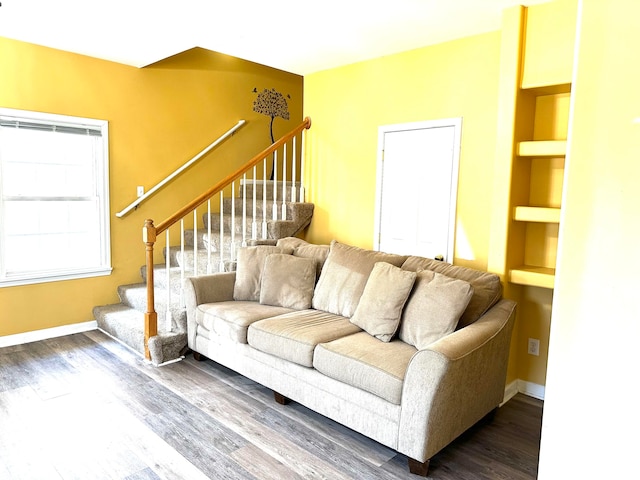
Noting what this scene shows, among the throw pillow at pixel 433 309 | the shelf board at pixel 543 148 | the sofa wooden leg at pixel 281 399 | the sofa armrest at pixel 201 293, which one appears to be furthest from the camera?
the sofa armrest at pixel 201 293

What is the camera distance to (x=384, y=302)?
2779 mm

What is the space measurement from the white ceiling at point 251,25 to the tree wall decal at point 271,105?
1403 mm

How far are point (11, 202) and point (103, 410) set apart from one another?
2031mm

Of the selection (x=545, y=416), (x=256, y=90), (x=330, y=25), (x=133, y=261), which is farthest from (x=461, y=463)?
(x=256, y=90)

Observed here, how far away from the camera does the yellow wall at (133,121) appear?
3.74 m

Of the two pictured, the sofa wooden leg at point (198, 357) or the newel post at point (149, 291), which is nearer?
the newel post at point (149, 291)

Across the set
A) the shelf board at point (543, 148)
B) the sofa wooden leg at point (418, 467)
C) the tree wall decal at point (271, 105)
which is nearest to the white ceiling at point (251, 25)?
the shelf board at point (543, 148)

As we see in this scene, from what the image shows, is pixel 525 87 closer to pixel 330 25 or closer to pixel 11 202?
pixel 330 25

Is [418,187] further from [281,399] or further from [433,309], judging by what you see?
[281,399]

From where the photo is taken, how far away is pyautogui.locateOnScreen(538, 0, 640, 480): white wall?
119cm

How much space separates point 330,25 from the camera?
320 cm

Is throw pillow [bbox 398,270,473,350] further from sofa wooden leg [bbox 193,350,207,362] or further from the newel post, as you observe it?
the newel post

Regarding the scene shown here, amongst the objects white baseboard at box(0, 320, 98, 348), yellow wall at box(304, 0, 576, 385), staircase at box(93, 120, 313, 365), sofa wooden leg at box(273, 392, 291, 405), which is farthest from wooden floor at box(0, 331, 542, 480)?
yellow wall at box(304, 0, 576, 385)

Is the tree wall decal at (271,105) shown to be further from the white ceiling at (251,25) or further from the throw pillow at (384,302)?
the throw pillow at (384,302)
